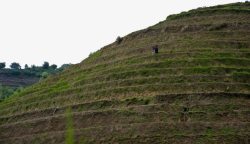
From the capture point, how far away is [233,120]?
1182 inches

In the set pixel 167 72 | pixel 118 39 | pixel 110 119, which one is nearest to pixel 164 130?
pixel 110 119

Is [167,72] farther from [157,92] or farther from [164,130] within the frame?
[164,130]

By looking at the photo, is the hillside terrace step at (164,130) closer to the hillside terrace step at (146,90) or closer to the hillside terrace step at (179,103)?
the hillside terrace step at (179,103)

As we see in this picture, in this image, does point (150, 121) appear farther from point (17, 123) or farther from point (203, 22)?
point (203, 22)

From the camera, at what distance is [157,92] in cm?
3509

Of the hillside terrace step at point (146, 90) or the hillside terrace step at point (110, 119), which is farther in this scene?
the hillside terrace step at point (146, 90)

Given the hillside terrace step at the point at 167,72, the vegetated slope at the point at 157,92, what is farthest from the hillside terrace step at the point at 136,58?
the hillside terrace step at the point at 167,72

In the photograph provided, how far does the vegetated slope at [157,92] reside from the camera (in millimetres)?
30234

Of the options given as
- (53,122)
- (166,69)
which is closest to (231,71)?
(166,69)

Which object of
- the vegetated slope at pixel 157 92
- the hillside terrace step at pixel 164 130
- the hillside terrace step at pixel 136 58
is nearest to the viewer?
the hillside terrace step at pixel 164 130

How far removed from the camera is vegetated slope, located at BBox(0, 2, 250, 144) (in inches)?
1190

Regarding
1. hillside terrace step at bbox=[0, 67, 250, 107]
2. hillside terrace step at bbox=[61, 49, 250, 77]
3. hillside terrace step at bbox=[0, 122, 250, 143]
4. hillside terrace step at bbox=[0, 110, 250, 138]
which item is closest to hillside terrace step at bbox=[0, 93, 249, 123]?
hillside terrace step at bbox=[0, 110, 250, 138]

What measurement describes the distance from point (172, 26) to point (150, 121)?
19.3m

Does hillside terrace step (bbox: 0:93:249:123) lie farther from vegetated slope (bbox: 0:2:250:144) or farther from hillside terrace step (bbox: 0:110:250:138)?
hillside terrace step (bbox: 0:110:250:138)
